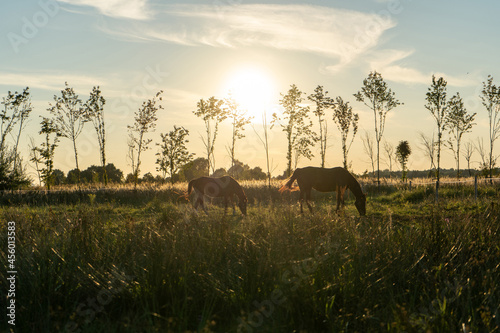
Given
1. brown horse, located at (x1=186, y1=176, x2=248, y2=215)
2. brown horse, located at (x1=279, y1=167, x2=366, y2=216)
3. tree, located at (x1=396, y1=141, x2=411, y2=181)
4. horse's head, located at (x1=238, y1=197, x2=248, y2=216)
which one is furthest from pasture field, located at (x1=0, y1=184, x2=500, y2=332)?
tree, located at (x1=396, y1=141, x2=411, y2=181)

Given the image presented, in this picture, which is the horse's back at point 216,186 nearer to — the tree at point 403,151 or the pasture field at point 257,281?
the pasture field at point 257,281

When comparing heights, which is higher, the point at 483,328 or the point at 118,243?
the point at 118,243

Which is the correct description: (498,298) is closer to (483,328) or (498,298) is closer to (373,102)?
(483,328)

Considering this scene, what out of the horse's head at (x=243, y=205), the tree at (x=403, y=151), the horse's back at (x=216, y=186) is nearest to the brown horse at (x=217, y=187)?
the horse's back at (x=216, y=186)

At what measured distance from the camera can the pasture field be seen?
4.43m

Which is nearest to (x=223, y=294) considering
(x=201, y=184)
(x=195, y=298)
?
(x=195, y=298)

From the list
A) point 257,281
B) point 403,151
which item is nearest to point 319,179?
point 257,281

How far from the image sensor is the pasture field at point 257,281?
174 inches

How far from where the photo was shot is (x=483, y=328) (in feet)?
14.4

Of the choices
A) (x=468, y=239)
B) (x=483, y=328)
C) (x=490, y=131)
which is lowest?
(x=483, y=328)

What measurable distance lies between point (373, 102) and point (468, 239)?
29064mm

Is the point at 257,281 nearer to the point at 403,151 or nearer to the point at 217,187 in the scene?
the point at 217,187

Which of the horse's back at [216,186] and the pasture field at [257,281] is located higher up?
the horse's back at [216,186]

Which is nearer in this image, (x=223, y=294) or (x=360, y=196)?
(x=223, y=294)
